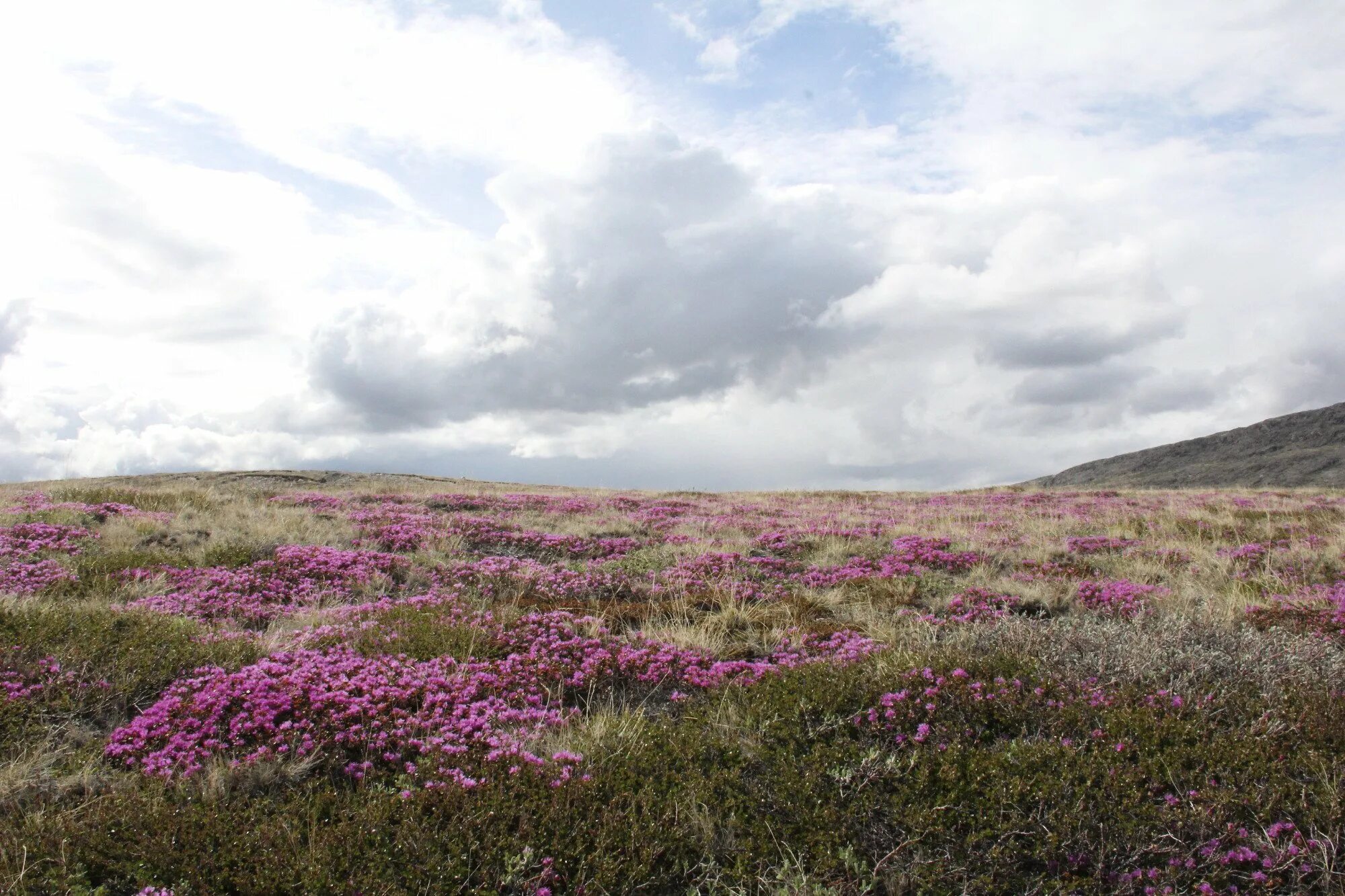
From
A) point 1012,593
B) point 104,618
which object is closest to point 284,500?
point 104,618

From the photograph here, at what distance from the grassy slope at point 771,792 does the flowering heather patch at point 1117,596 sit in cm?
195

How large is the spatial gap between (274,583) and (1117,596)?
11.4m

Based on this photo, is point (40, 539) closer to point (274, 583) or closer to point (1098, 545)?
point (274, 583)

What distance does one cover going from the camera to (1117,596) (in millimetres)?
10203

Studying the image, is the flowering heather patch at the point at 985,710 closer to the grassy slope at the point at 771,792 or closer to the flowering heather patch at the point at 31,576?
the grassy slope at the point at 771,792

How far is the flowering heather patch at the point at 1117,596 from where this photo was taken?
31.7 feet

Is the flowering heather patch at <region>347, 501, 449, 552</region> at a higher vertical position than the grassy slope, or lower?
higher

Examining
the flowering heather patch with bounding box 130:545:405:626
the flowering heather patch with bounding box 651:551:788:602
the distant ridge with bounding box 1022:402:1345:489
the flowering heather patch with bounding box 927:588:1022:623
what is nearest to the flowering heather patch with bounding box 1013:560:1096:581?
the flowering heather patch with bounding box 927:588:1022:623

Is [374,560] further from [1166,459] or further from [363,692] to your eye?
[1166,459]

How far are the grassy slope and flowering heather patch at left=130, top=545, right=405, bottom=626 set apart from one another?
3.88 ft

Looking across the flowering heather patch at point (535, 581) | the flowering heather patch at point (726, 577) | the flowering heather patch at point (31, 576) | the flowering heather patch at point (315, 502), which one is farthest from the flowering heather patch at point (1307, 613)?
the flowering heather patch at point (315, 502)

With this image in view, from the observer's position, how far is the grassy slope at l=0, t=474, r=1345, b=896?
382 centimetres

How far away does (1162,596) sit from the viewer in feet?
33.2

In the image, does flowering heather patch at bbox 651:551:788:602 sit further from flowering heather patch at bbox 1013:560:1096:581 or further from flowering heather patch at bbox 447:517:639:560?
flowering heather patch at bbox 1013:560:1096:581
